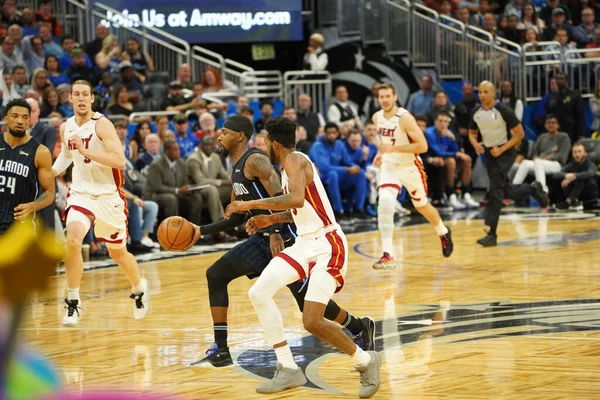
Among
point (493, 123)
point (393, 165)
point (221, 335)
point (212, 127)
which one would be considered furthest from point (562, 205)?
point (221, 335)

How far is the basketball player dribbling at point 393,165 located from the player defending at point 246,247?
461 centimetres

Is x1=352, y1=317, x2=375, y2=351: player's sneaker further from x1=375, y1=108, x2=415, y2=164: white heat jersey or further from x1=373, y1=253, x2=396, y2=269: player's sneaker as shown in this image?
x1=375, y1=108, x2=415, y2=164: white heat jersey

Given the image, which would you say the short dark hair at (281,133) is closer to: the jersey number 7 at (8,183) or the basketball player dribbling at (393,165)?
the jersey number 7 at (8,183)

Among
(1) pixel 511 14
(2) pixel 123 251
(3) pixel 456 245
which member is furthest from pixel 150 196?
(1) pixel 511 14

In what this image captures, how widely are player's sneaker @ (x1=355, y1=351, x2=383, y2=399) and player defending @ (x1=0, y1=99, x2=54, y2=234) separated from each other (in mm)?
3655

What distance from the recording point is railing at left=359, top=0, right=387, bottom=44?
21580mm

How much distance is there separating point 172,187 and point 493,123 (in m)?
4.48

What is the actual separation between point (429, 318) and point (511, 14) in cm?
1539

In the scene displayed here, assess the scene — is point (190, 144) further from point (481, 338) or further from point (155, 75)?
point (481, 338)

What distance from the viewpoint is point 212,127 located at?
15.7m

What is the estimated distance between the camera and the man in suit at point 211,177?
14555 mm

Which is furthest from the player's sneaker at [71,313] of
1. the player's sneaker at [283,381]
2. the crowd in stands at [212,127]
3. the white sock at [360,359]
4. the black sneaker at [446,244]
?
the crowd in stands at [212,127]

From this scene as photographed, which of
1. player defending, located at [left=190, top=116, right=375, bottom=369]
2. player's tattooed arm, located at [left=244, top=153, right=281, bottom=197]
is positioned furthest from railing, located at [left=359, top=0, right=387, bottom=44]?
player's tattooed arm, located at [left=244, top=153, right=281, bottom=197]

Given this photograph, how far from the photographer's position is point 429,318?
8039mm
